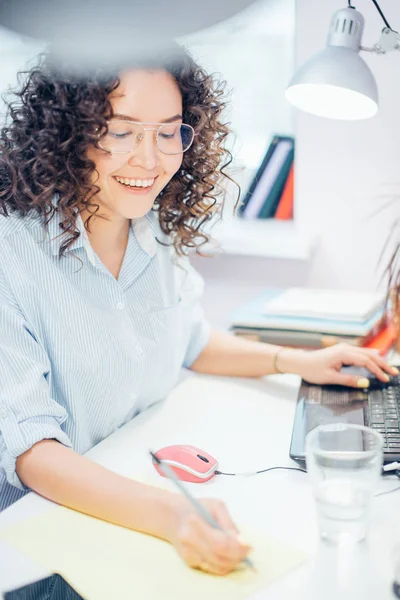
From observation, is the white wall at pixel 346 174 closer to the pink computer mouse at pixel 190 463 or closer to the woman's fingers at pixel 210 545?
the pink computer mouse at pixel 190 463

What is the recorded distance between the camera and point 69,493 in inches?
35.3

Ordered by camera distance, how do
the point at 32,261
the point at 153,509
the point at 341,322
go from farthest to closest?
1. the point at 341,322
2. the point at 32,261
3. the point at 153,509

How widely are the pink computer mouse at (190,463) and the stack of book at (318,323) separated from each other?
563 millimetres

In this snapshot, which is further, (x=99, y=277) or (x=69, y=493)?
(x=99, y=277)

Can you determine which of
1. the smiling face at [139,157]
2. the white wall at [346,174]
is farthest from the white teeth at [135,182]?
the white wall at [346,174]

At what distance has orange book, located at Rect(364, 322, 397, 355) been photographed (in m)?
1.48

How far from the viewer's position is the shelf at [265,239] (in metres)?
1.82

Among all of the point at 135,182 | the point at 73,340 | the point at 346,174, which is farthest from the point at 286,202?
the point at 73,340

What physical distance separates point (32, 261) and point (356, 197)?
1.00m

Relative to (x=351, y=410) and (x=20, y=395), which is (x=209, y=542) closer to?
(x=20, y=395)

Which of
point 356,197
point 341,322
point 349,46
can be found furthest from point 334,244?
point 349,46

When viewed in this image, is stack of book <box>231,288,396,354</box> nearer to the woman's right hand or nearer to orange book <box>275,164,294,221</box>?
orange book <box>275,164,294,221</box>

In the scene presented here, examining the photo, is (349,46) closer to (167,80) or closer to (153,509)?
(167,80)

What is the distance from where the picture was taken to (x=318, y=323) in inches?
59.5
